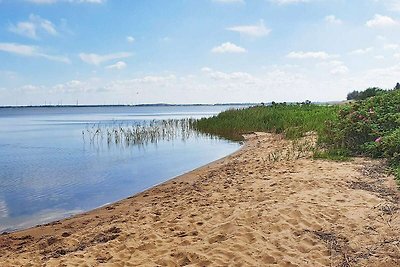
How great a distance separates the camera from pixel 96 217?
→ 26.8ft

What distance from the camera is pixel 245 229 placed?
542cm

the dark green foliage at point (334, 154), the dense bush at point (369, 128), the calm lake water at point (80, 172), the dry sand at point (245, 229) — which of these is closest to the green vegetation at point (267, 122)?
the calm lake water at point (80, 172)

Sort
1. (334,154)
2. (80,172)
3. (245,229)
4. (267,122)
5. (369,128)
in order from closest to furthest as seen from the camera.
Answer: (245,229), (334,154), (369,128), (80,172), (267,122)

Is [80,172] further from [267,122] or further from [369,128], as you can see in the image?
[267,122]

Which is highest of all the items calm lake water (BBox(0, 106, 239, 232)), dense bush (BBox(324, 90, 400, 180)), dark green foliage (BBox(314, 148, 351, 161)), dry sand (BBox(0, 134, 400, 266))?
dense bush (BBox(324, 90, 400, 180))

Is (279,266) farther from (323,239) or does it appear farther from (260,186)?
(260,186)

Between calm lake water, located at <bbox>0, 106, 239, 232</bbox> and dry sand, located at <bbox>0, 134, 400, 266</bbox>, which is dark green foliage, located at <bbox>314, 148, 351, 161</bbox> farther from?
calm lake water, located at <bbox>0, 106, 239, 232</bbox>

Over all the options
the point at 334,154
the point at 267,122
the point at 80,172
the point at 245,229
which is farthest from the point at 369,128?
the point at 267,122

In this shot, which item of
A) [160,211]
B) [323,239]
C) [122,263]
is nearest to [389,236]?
[323,239]

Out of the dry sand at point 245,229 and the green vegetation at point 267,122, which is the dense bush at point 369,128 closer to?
the dry sand at point 245,229

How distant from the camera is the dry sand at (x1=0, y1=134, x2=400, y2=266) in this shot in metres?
4.71

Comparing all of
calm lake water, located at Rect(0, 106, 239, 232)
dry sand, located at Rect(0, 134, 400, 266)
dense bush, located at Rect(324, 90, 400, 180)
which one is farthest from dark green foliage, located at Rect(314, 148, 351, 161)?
calm lake water, located at Rect(0, 106, 239, 232)

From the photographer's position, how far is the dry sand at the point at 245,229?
15.4 ft

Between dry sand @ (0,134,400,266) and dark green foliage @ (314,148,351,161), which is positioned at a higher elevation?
dark green foliage @ (314,148,351,161)
